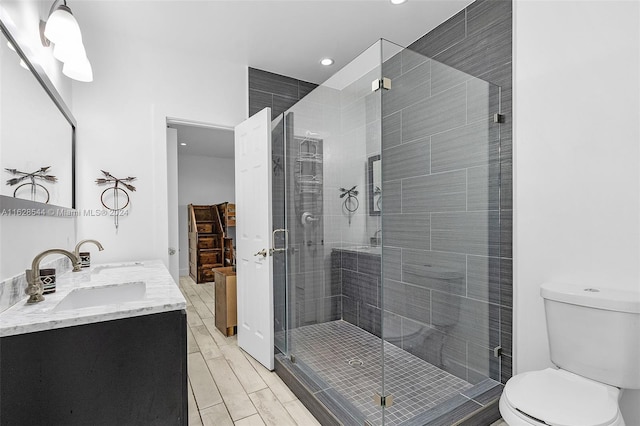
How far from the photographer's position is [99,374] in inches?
45.7

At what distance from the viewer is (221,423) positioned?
75.2 inches

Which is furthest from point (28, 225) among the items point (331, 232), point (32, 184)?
point (331, 232)

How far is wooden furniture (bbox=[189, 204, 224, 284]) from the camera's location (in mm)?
6059

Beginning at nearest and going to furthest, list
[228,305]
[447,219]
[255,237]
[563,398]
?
[563,398], [447,219], [255,237], [228,305]

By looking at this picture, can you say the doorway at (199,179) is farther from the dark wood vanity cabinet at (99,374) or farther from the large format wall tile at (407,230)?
the dark wood vanity cabinet at (99,374)

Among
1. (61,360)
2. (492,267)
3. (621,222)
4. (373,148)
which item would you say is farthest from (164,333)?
(621,222)

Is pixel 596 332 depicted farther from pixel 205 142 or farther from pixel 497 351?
pixel 205 142

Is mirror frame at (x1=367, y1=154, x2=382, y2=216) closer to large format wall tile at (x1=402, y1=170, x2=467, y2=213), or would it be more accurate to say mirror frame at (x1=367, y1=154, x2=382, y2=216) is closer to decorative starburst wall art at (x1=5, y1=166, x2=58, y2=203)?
large format wall tile at (x1=402, y1=170, x2=467, y2=213)

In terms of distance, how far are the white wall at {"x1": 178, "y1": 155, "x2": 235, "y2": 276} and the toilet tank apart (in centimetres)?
629

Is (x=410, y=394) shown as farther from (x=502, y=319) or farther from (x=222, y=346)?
(x=222, y=346)

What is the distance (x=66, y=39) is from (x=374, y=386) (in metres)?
2.45

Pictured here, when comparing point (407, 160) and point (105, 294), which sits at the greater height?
point (407, 160)

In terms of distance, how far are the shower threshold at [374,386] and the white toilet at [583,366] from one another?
45 centimetres

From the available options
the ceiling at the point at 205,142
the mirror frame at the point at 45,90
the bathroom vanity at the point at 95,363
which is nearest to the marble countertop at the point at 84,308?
the bathroom vanity at the point at 95,363
